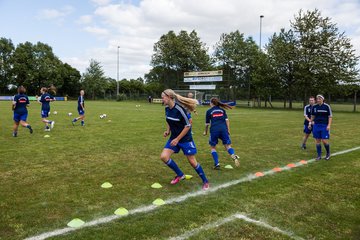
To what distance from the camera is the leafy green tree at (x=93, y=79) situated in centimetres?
7438

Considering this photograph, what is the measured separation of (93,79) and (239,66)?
36660mm

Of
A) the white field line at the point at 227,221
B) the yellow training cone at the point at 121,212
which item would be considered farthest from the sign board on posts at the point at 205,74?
the yellow training cone at the point at 121,212

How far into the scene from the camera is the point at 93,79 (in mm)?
74250

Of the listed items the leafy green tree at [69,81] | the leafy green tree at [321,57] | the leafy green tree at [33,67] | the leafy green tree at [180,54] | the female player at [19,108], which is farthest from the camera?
the leafy green tree at [69,81]

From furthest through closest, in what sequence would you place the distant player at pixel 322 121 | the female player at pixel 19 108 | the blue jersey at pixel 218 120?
the female player at pixel 19 108, the distant player at pixel 322 121, the blue jersey at pixel 218 120

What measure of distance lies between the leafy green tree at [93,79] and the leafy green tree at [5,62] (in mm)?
16503

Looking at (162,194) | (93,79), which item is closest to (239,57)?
(93,79)

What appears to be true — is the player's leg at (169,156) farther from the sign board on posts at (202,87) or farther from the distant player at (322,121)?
the sign board on posts at (202,87)

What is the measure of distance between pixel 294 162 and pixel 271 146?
2.47m

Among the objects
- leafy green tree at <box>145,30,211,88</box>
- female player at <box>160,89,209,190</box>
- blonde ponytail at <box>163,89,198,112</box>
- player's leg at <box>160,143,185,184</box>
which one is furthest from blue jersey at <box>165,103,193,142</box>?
leafy green tree at <box>145,30,211,88</box>

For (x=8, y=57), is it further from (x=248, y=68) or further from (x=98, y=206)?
(x=98, y=206)

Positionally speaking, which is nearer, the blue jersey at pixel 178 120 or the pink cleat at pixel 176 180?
the blue jersey at pixel 178 120

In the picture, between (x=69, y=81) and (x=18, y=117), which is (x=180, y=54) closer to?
(x=69, y=81)

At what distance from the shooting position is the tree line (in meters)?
40.7
